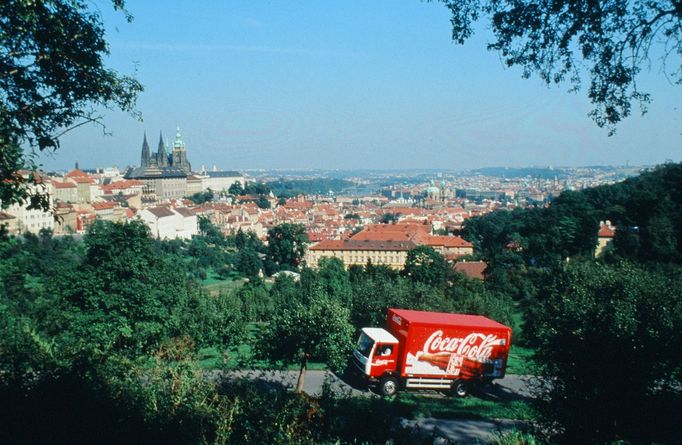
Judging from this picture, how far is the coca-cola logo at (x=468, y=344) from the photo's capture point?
1416 cm

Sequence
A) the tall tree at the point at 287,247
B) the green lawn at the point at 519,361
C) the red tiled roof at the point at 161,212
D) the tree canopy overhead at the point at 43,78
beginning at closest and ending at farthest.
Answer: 1. the tree canopy overhead at the point at 43,78
2. the green lawn at the point at 519,361
3. the tall tree at the point at 287,247
4. the red tiled roof at the point at 161,212

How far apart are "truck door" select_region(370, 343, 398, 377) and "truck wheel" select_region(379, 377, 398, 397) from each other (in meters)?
0.21

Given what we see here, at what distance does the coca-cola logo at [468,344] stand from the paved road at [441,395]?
1.21m

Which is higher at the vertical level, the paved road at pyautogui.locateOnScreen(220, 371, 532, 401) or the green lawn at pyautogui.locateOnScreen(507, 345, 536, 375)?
the paved road at pyautogui.locateOnScreen(220, 371, 532, 401)

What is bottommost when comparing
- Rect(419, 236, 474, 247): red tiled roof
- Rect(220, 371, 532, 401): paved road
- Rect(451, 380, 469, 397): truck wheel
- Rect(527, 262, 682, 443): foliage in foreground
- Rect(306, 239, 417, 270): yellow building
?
Rect(306, 239, 417, 270): yellow building

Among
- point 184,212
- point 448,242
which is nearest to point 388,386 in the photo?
point 448,242

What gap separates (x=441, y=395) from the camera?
14633 millimetres

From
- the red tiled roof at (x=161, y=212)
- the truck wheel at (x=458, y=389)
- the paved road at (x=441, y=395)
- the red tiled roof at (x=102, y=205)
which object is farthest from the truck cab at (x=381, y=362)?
the red tiled roof at (x=102, y=205)

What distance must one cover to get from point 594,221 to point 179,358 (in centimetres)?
5213

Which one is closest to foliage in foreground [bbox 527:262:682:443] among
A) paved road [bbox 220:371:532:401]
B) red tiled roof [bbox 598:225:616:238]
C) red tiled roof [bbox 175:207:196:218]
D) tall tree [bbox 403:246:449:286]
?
paved road [bbox 220:371:532:401]

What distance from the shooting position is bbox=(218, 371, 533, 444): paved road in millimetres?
10102

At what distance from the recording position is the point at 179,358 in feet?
31.8

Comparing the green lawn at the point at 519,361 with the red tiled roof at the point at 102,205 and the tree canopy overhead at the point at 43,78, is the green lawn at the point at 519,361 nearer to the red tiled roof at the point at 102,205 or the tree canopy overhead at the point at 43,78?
the tree canopy overhead at the point at 43,78

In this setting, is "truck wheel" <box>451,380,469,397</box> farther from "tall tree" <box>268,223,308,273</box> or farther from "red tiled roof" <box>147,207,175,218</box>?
"red tiled roof" <box>147,207,175,218</box>
